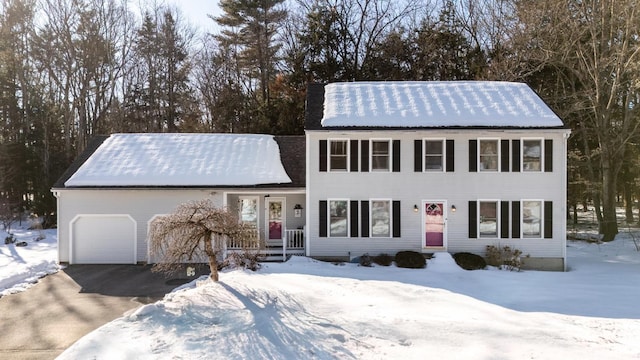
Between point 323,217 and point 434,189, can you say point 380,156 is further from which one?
point 323,217

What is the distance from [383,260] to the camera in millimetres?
13195

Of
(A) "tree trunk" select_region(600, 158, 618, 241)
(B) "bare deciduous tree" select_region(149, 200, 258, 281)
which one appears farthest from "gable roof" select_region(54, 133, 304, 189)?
(A) "tree trunk" select_region(600, 158, 618, 241)

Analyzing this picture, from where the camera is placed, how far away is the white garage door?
556 inches

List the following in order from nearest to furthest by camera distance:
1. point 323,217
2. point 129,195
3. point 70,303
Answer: point 70,303
point 323,217
point 129,195

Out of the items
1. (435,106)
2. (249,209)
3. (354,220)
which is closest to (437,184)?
(435,106)

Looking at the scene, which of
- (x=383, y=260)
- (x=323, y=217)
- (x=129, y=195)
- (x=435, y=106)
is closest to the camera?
(x=383, y=260)

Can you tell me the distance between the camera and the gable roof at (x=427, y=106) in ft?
44.2

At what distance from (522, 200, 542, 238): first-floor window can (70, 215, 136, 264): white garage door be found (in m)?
13.9

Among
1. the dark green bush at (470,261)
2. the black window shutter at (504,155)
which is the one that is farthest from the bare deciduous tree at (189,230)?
the black window shutter at (504,155)

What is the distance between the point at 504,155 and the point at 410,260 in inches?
196

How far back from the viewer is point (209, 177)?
14.2m

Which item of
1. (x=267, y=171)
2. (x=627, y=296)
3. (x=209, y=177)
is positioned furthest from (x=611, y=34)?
(x=209, y=177)

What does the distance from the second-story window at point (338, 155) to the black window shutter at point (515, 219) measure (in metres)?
5.96

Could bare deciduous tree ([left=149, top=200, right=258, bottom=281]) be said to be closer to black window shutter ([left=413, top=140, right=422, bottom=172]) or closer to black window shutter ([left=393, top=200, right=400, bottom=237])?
black window shutter ([left=393, top=200, right=400, bottom=237])
